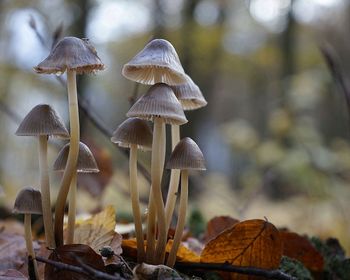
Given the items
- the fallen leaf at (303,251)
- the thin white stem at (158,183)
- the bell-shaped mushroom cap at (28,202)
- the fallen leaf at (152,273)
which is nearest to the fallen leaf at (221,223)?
the fallen leaf at (303,251)

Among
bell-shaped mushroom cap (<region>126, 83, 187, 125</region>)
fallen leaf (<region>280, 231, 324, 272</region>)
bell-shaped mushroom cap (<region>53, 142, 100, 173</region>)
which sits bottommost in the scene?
fallen leaf (<region>280, 231, 324, 272</region>)

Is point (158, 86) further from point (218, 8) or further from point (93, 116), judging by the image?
point (218, 8)

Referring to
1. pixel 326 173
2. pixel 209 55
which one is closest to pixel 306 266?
pixel 326 173


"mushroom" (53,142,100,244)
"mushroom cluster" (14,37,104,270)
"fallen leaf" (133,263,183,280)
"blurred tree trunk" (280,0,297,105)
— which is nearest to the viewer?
"fallen leaf" (133,263,183,280)

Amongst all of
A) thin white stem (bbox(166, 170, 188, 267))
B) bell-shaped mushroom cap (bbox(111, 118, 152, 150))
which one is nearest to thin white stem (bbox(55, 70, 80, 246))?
bell-shaped mushroom cap (bbox(111, 118, 152, 150))

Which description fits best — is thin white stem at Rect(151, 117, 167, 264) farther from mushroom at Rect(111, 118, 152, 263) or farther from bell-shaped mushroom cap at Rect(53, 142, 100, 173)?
bell-shaped mushroom cap at Rect(53, 142, 100, 173)

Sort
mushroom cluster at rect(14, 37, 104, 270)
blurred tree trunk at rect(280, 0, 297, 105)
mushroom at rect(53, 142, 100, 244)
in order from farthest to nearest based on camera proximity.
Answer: blurred tree trunk at rect(280, 0, 297, 105) < mushroom at rect(53, 142, 100, 244) < mushroom cluster at rect(14, 37, 104, 270)
